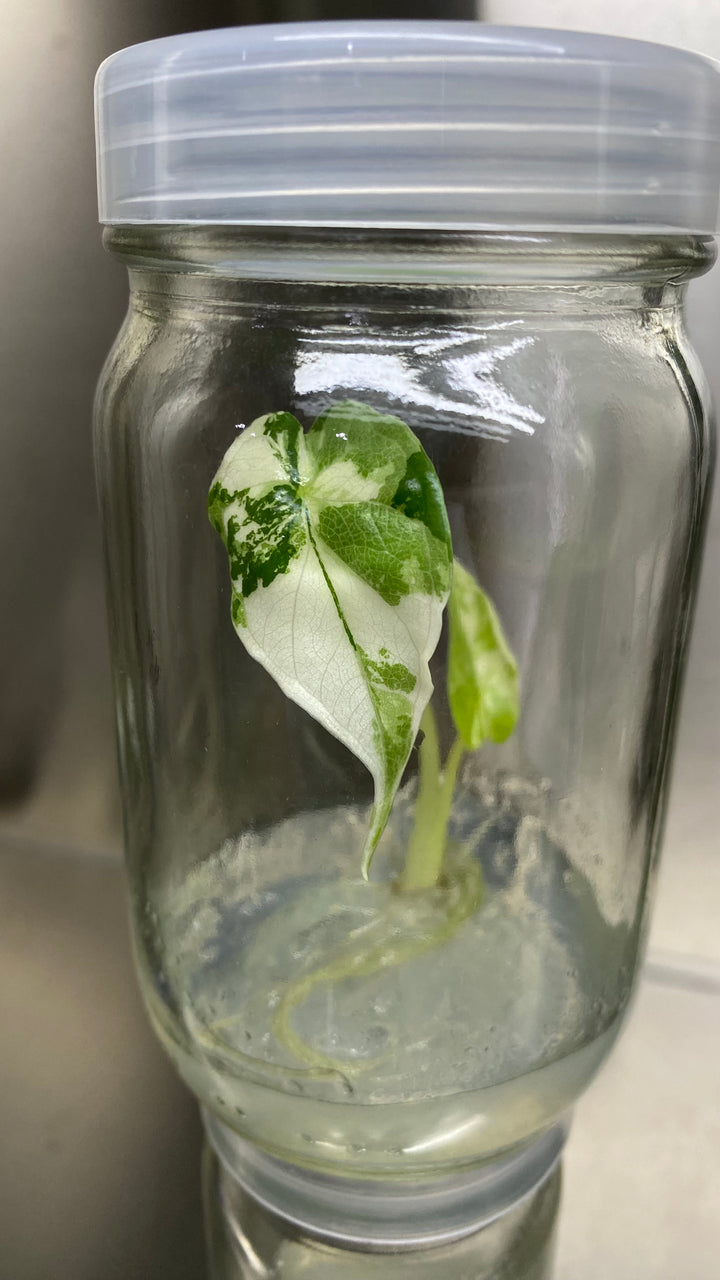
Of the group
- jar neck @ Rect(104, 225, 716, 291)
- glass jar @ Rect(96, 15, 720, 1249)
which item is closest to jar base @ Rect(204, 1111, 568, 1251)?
glass jar @ Rect(96, 15, 720, 1249)

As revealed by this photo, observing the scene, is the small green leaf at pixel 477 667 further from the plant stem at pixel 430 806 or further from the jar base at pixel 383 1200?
the jar base at pixel 383 1200

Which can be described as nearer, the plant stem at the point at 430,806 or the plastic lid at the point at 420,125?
the plastic lid at the point at 420,125

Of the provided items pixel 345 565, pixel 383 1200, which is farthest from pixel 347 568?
pixel 383 1200

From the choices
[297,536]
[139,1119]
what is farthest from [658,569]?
[139,1119]

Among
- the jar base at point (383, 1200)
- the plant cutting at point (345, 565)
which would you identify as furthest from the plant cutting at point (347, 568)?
the jar base at point (383, 1200)

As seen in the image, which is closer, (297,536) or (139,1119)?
(297,536)

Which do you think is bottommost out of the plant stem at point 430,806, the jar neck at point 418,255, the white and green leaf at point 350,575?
the plant stem at point 430,806

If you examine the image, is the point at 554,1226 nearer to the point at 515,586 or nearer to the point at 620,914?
the point at 620,914

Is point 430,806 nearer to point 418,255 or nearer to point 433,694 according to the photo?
point 433,694
